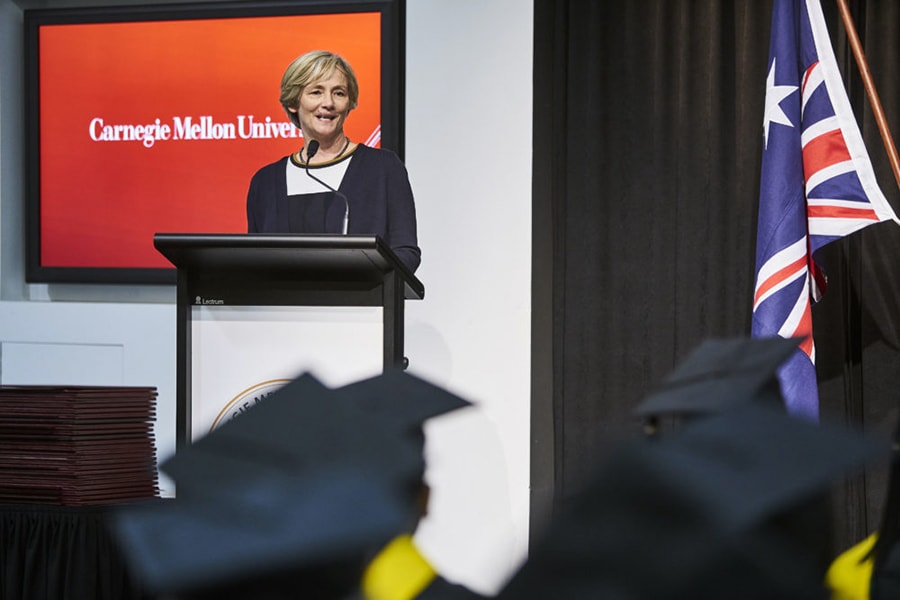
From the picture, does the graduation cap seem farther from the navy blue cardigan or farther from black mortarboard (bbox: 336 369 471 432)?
the navy blue cardigan

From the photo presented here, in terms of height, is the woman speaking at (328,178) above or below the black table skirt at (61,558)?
above

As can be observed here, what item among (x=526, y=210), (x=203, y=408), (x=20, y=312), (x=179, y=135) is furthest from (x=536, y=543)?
(x=20, y=312)

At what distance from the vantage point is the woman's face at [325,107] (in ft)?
12.4

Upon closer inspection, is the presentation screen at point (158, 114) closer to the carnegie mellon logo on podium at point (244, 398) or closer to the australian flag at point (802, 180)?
the australian flag at point (802, 180)

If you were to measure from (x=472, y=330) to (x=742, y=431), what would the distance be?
143 inches

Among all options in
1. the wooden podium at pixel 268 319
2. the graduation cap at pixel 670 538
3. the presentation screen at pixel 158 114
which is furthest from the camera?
the presentation screen at pixel 158 114

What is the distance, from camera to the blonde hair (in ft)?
12.4

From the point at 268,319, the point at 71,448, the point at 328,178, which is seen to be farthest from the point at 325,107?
the point at 71,448

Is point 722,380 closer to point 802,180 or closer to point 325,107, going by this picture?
point 802,180

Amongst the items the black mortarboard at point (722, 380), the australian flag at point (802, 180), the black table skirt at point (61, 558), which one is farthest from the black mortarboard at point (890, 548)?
the australian flag at point (802, 180)

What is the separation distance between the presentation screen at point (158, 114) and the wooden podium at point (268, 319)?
5.69 ft

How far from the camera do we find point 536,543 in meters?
0.25

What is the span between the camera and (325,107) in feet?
12.5

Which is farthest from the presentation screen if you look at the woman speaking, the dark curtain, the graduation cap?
the graduation cap
